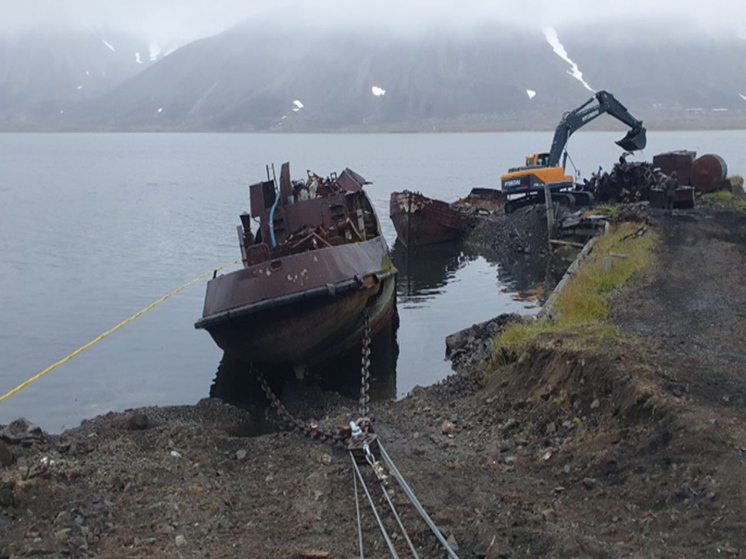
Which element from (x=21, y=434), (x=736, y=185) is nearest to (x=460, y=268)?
(x=736, y=185)

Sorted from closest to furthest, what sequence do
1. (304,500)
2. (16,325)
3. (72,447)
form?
(304,500)
(72,447)
(16,325)

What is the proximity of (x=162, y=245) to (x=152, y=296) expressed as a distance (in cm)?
1035

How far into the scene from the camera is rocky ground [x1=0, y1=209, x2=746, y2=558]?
6.37 m

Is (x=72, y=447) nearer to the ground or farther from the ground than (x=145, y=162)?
nearer to the ground

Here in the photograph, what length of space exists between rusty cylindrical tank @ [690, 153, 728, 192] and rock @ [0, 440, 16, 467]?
1239 inches

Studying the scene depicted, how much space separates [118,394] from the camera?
14.8 metres

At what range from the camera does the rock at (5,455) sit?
341 inches

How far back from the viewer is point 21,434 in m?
9.70

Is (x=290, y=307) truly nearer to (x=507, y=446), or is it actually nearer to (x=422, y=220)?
(x=507, y=446)

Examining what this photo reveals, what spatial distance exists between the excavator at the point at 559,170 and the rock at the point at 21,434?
25785 mm

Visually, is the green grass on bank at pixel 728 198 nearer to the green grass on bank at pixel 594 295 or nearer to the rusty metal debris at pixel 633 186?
the rusty metal debris at pixel 633 186

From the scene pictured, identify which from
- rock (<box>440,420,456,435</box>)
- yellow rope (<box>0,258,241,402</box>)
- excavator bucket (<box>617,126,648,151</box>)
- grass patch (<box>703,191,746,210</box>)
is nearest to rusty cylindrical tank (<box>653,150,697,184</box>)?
excavator bucket (<box>617,126,648,151</box>)

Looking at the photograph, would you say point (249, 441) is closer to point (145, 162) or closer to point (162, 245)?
point (162, 245)

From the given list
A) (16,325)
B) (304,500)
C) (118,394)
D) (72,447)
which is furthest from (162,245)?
(304,500)
